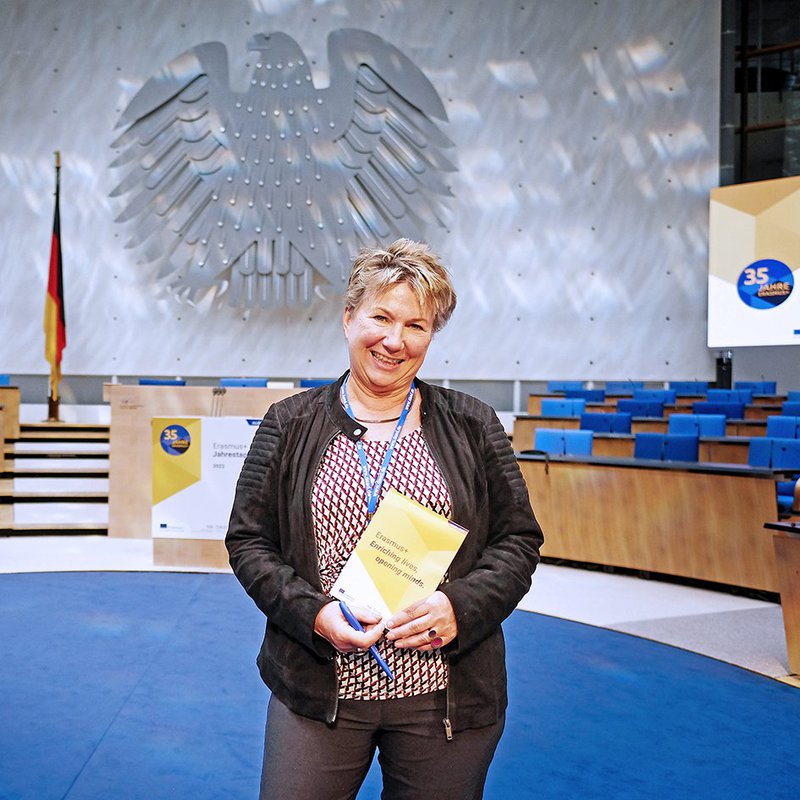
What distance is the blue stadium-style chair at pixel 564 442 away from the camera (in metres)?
7.20

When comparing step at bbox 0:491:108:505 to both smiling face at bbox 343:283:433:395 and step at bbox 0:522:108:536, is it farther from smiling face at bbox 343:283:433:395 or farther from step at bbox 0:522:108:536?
smiling face at bbox 343:283:433:395

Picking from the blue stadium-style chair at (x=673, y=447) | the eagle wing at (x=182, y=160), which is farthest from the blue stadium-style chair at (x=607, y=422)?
the eagle wing at (x=182, y=160)

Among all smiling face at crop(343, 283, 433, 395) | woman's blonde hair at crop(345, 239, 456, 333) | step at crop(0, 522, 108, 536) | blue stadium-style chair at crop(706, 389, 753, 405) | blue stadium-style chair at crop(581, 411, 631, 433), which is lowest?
step at crop(0, 522, 108, 536)

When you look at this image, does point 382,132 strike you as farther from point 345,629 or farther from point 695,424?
point 345,629

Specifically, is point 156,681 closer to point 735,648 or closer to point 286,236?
point 735,648

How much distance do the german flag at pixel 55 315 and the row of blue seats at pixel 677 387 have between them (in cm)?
621

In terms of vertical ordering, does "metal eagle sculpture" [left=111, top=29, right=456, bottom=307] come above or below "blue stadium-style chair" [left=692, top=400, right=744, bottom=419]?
above

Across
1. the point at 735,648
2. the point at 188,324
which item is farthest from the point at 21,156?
the point at 735,648

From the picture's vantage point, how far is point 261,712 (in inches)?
137

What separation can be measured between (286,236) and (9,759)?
9.85 metres

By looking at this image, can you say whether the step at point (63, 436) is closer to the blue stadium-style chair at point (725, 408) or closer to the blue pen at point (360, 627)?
the blue stadium-style chair at point (725, 408)

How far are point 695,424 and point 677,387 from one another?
5143mm

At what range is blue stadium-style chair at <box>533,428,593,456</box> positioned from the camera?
23.6 feet

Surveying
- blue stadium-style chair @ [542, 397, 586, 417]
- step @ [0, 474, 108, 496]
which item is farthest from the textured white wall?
step @ [0, 474, 108, 496]
